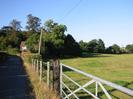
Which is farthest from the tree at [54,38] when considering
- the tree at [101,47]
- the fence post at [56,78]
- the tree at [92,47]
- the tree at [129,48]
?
the tree at [129,48]

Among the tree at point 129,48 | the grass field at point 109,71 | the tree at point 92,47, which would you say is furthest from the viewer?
the tree at point 129,48

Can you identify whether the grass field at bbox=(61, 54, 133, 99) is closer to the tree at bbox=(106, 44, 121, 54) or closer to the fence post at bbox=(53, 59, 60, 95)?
the fence post at bbox=(53, 59, 60, 95)

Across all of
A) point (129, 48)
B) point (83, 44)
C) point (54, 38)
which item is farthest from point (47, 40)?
point (129, 48)

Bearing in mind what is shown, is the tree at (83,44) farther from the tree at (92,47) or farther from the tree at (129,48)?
the tree at (129,48)

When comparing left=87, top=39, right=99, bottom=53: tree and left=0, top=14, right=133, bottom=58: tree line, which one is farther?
left=87, top=39, right=99, bottom=53: tree

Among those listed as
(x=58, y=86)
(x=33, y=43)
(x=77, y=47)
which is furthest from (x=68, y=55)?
(x=58, y=86)

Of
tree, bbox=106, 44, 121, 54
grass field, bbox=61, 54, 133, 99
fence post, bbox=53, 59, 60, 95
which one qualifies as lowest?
grass field, bbox=61, 54, 133, 99

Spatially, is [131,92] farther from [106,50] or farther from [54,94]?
[106,50]

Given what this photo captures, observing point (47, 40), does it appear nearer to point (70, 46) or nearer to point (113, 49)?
point (70, 46)

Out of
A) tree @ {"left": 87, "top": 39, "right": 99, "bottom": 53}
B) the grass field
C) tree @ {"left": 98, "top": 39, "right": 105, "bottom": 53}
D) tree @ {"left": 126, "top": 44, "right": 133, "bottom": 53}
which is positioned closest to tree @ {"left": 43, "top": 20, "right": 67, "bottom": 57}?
the grass field

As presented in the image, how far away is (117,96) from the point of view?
1617cm

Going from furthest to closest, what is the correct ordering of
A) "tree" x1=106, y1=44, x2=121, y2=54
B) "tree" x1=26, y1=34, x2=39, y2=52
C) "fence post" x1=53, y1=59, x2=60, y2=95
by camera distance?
"tree" x1=106, y1=44, x2=121, y2=54 < "tree" x1=26, y1=34, x2=39, y2=52 < "fence post" x1=53, y1=59, x2=60, y2=95

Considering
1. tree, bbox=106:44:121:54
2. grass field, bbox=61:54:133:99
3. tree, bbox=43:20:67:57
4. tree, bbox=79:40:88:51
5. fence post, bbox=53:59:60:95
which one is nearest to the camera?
fence post, bbox=53:59:60:95

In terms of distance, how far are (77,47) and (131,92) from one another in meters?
89.8
